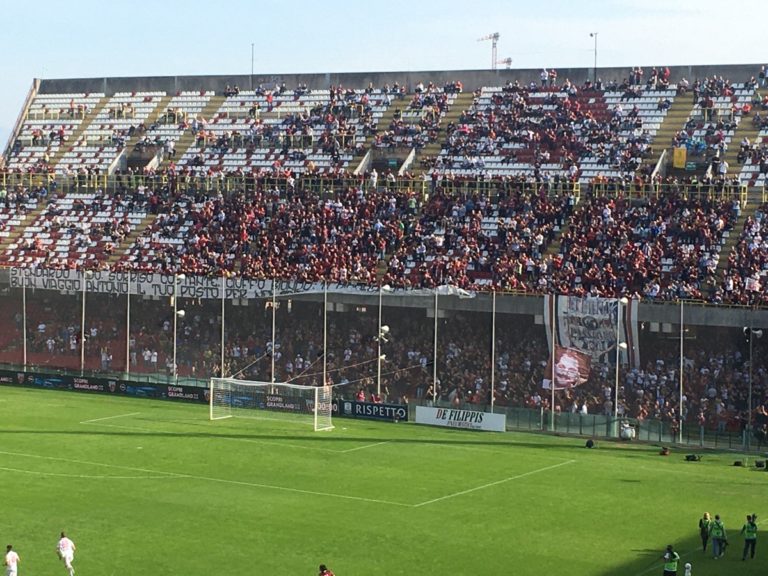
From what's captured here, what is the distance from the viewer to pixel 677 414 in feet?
195

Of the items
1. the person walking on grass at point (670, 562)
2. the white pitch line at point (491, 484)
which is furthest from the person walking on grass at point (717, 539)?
the white pitch line at point (491, 484)

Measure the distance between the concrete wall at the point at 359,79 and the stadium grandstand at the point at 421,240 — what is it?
176 millimetres

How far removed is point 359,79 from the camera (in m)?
96.6

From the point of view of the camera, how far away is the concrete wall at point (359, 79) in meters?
85.6

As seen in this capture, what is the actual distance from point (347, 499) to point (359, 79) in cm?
5550

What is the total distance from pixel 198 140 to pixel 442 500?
185 feet

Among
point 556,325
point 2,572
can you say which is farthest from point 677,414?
point 2,572

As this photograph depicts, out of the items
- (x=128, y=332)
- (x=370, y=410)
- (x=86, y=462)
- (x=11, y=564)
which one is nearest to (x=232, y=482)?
(x=86, y=462)

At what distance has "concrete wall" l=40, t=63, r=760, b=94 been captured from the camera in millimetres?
85625

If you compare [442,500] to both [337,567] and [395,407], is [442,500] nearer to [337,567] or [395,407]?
[337,567]

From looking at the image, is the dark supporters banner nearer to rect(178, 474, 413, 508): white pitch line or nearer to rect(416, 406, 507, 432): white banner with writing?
rect(416, 406, 507, 432): white banner with writing

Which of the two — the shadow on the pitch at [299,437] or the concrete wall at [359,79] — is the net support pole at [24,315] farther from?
the concrete wall at [359,79]

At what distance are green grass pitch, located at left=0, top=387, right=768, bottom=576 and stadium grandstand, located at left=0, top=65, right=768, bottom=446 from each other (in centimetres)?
527

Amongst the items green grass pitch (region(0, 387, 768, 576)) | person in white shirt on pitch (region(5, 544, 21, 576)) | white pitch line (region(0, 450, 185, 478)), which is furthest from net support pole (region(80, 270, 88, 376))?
person in white shirt on pitch (region(5, 544, 21, 576))
